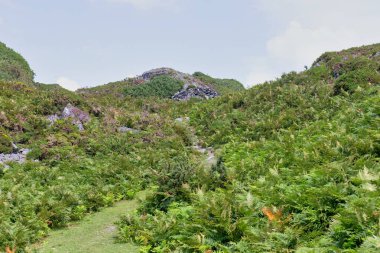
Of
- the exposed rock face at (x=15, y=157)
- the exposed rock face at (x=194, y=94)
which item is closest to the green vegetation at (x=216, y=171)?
the exposed rock face at (x=15, y=157)

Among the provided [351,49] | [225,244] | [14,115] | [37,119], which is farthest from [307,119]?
[351,49]

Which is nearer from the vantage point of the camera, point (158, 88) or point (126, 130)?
point (126, 130)

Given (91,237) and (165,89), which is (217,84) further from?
(91,237)

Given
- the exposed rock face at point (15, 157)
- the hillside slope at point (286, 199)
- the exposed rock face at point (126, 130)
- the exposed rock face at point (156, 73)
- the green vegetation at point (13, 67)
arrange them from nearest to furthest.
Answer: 1. the hillside slope at point (286, 199)
2. the exposed rock face at point (15, 157)
3. the exposed rock face at point (126, 130)
4. the green vegetation at point (13, 67)
5. the exposed rock face at point (156, 73)

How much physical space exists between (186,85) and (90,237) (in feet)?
131

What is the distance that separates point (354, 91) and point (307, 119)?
369 cm

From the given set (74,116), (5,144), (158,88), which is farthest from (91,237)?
(158,88)

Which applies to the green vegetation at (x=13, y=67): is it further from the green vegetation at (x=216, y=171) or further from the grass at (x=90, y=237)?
the grass at (x=90, y=237)

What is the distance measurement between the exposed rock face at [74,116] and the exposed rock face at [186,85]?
20.8 m

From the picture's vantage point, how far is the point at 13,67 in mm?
46469

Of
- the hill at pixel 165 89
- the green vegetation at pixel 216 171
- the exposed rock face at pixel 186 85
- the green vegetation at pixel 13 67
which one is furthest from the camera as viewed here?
the hill at pixel 165 89

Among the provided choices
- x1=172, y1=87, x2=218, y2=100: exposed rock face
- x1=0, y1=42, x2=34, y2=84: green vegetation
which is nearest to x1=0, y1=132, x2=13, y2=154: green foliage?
x1=0, y1=42, x2=34, y2=84: green vegetation

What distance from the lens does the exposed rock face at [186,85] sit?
149 ft

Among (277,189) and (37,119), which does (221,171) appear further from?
(37,119)
